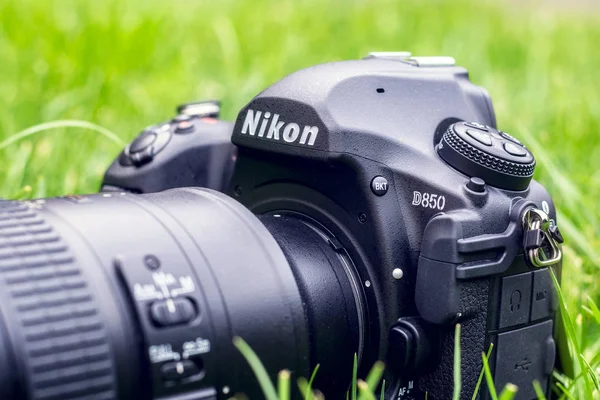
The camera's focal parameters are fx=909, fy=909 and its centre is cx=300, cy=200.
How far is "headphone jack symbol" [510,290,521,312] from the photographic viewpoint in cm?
81

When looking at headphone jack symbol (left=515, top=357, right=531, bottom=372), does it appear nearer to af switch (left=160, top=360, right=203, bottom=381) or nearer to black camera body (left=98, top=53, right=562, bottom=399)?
black camera body (left=98, top=53, right=562, bottom=399)

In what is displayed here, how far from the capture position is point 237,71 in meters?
2.11

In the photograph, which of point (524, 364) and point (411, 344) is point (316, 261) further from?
point (524, 364)

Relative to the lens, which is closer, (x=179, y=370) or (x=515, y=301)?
(x=179, y=370)

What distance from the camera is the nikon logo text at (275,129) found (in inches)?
32.0

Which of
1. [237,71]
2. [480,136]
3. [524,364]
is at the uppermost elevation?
[480,136]

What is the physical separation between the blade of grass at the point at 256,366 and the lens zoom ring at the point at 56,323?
0.10m

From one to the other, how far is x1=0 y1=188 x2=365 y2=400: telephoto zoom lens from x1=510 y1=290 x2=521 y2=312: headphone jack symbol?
154 millimetres

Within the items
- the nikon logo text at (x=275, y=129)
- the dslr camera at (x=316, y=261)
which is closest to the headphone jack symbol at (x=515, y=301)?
the dslr camera at (x=316, y=261)

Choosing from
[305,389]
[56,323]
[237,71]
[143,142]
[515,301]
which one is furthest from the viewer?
[237,71]

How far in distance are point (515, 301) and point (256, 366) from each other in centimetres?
27

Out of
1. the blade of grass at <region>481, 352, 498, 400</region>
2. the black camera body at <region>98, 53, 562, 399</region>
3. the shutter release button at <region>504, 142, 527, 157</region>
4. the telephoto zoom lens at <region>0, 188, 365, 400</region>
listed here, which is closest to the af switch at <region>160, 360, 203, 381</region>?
the telephoto zoom lens at <region>0, 188, 365, 400</region>

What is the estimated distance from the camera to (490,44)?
8.91 ft

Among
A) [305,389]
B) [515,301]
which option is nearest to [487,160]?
[515,301]
